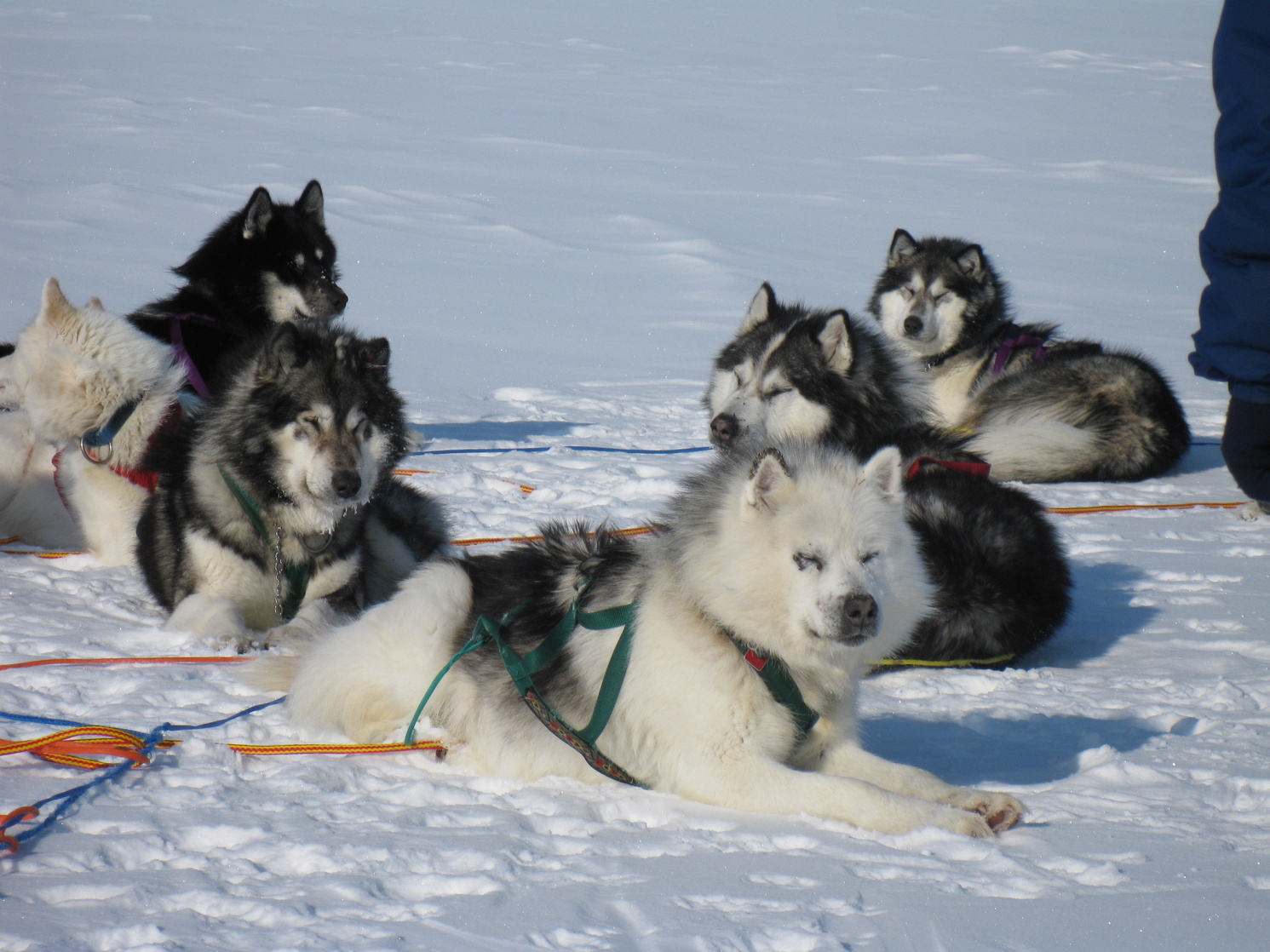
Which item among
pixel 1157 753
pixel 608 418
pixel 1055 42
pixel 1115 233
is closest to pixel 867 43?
pixel 1055 42

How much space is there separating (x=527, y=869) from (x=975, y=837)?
901 millimetres

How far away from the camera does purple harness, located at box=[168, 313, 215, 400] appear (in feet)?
14.4

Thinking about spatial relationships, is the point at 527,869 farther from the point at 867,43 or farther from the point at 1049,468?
the point at 867,43

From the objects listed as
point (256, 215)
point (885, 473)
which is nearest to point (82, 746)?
point (885, 473)

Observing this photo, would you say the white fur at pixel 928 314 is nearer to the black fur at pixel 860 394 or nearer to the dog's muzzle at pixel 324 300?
the black fur at pixel 860 394

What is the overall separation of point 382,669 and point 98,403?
202cm

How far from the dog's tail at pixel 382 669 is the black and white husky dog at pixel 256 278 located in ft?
8.88

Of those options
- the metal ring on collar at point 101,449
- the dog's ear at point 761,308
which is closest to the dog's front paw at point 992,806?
the dog's ear at point 761,308

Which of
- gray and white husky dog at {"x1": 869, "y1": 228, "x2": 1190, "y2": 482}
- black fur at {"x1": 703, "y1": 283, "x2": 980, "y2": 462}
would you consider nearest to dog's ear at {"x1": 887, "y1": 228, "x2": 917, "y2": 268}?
gray and white husky dog at {"x1": 869, "y1": 228, "x2": 1190, "y2": 482}

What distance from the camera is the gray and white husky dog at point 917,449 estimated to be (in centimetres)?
353

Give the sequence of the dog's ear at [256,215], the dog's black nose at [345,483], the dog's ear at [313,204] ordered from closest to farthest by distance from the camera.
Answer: the dog's black nose at [345,483], the dog's ear at [256,215], the dog's ear at [313,204]

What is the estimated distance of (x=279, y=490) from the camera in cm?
350

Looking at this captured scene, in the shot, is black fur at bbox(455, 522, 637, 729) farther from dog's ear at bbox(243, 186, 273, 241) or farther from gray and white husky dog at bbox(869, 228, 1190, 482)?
gray and white husky dog at bbox(869, 228, 1190, 482)

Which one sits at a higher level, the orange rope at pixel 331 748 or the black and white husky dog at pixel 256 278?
the black and white husky dog at pixel 256 278
